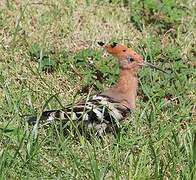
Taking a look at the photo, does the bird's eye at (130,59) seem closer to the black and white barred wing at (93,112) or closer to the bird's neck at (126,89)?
the bird's neck at (126,89)

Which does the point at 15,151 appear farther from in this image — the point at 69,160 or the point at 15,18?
the point at 15,18

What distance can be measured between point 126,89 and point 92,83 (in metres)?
0.59

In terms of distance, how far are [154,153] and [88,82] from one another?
5.29 feet

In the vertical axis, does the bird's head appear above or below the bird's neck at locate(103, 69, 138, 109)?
above

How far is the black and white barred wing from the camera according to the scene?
4.59m

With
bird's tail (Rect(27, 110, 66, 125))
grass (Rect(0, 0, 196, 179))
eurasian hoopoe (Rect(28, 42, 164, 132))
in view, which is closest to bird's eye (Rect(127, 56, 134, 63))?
eurasian hoopoe (Rect(28, 42, 164, 132))

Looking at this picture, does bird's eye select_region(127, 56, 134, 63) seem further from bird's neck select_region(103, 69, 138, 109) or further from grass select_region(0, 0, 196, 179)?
grass select_region(0, 0, 196, 179)

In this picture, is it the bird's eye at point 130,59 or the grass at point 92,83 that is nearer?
the grass at point 92,83

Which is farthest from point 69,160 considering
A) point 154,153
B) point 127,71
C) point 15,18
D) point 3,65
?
point 15,18

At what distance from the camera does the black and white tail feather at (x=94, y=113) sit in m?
4.59

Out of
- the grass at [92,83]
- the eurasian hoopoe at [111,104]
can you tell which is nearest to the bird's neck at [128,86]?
the eurasian hoopoe at [111,104]

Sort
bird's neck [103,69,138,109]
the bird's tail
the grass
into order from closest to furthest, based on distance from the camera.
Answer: the grass → the bird's tail → bird's neck [103,69,138,109]

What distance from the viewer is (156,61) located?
5984 millimetres

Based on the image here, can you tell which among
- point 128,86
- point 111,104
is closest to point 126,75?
point 128,86
